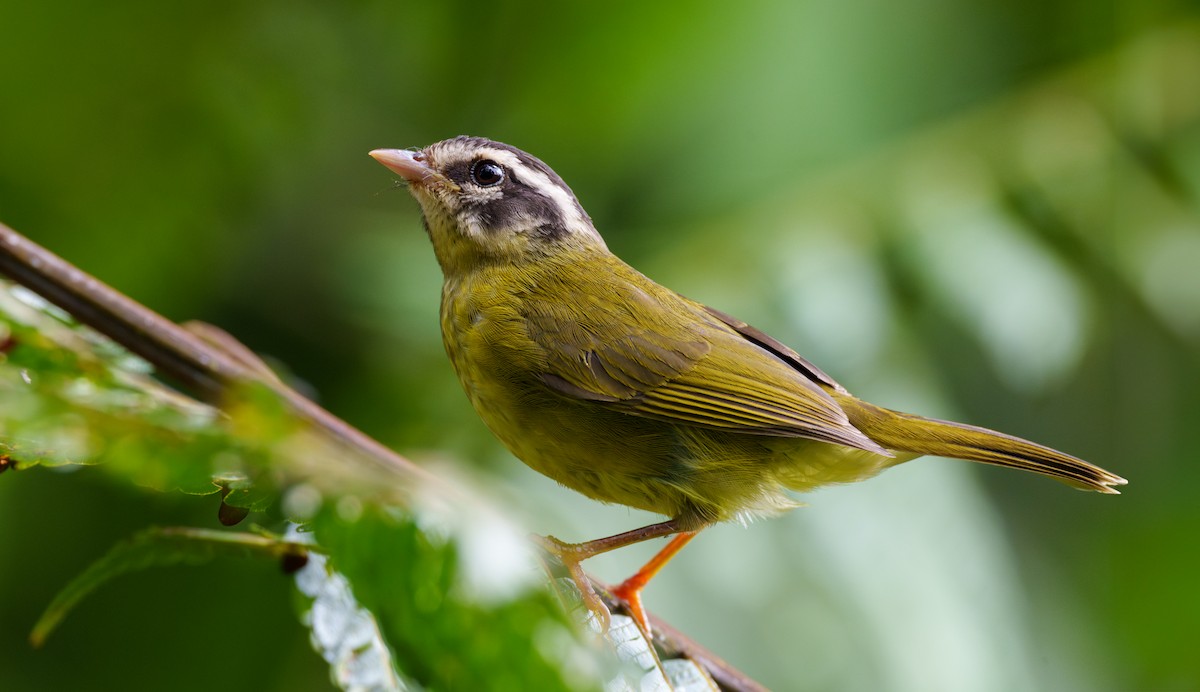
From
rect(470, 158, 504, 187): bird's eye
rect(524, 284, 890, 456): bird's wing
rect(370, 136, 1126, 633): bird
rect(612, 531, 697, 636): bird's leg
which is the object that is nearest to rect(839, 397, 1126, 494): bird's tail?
rect(370, 136, 1126, 633): bird

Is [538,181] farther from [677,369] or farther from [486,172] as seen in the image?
[677,369]

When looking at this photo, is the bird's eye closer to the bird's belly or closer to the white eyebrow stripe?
the white eyebrow stripe

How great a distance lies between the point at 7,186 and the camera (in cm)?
424

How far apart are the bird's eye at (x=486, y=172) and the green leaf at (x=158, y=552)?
1824 millimetres

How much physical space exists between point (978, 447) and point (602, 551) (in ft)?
2.94

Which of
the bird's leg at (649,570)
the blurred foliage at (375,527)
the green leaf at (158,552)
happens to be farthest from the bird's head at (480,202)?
the blurred foliage at (375,527)

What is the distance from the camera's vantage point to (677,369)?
113 inches

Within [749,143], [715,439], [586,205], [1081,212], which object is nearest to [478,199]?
[715,439]

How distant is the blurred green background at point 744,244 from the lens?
387cm

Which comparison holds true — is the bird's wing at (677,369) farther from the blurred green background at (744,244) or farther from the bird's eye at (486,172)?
the blurred green background at (744,244)

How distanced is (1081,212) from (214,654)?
3.62m

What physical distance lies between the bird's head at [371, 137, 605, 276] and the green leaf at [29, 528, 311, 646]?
174 centimetres

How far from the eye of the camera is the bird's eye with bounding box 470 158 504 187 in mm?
3258

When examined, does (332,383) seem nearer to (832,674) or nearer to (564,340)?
(564,340)
